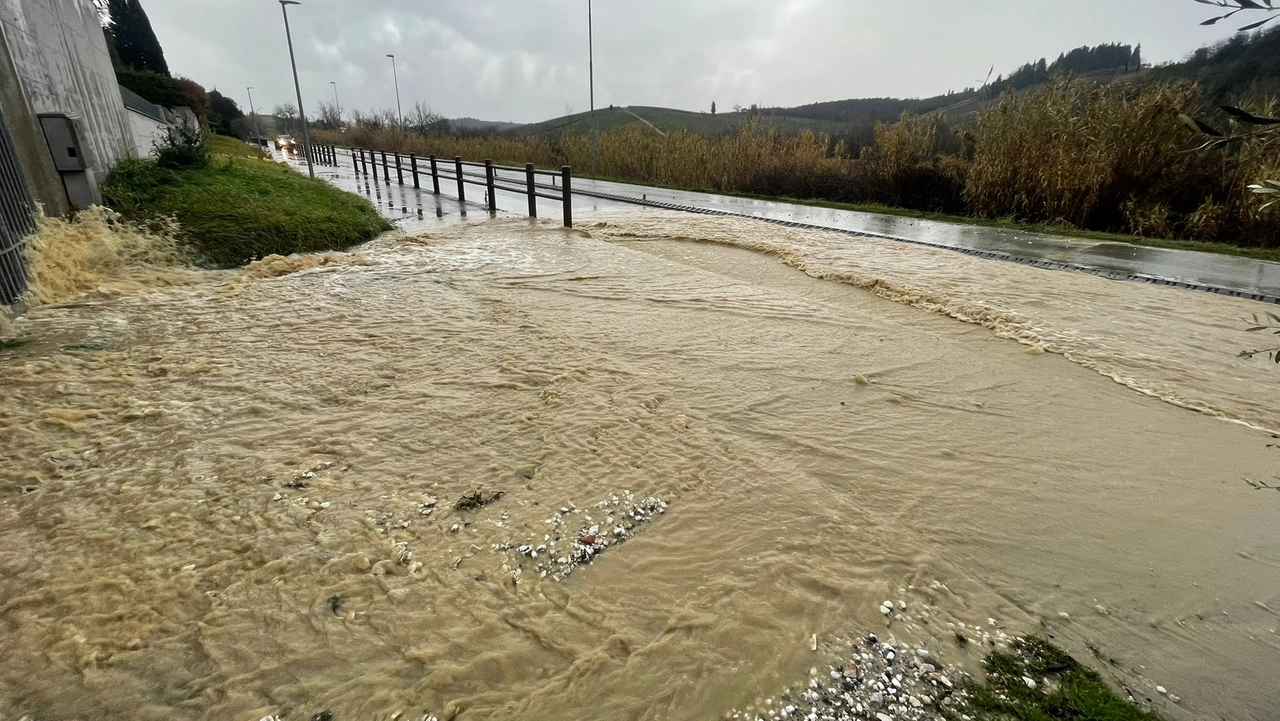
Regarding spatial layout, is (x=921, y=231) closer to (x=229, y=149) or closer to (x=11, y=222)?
(x=11, y=222)

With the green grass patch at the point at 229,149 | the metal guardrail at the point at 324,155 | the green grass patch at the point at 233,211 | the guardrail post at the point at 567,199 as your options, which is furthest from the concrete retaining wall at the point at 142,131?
the metal guardrail at the point at 324,155

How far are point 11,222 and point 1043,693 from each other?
7482mm

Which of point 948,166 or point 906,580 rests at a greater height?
point 948,166

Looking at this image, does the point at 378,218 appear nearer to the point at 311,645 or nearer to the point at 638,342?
the point at 638,342

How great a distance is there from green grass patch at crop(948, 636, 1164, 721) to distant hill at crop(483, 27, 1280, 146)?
82.6 inches

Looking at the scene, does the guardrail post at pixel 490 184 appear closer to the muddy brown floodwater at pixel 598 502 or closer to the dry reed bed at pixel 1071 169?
the muddy brown floodwater at pixel 598 502

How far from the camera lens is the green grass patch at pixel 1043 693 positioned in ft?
5.86

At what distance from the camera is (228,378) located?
410 cm

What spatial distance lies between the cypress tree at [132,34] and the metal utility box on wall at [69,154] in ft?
116

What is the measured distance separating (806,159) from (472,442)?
48.0ft

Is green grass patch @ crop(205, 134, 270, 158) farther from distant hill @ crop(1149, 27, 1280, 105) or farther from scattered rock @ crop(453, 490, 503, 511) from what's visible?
distant hill @ crop(1149, 27, 1280, 105)

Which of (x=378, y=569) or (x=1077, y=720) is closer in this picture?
(x=1077, y=720)

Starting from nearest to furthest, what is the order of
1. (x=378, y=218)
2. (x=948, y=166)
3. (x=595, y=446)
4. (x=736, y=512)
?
1. (x=736, y=512)
2. (x=595, y=446)
3. (x=378, y=218)
4. (x=948, y=166)

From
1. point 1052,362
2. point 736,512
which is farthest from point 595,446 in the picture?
point 1052,362
